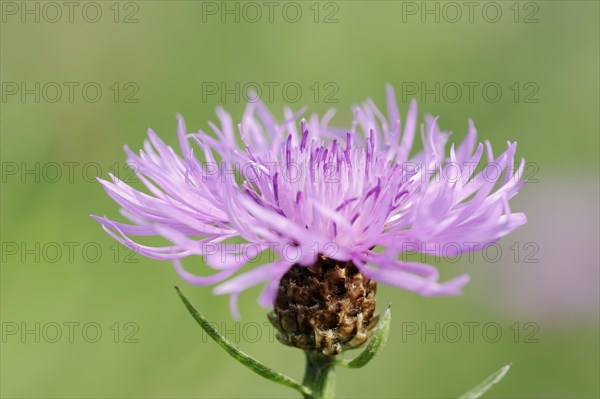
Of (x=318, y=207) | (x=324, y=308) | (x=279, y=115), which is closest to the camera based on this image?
(x=318, y=207)

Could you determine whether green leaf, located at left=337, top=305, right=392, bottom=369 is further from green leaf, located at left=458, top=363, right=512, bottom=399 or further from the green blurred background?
the green blurred background

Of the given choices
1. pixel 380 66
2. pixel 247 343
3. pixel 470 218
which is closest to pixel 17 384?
pixel 247 343

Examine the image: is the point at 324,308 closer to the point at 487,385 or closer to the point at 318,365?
the point at 318,365

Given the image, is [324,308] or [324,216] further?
[324,308]

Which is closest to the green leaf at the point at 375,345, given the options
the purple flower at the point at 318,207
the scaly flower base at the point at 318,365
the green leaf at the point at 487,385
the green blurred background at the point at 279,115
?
the scaly flower base at the point at 318,365

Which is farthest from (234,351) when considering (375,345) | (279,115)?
(279,115)

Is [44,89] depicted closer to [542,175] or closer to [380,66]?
[380,66]
